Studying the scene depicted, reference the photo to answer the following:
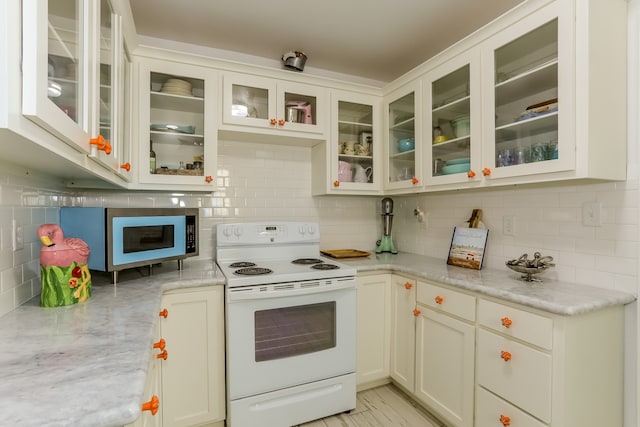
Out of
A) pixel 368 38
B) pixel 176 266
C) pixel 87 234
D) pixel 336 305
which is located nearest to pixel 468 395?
pixel 336 305

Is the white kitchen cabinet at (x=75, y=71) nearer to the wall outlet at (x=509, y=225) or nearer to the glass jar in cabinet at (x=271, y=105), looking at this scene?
the glass jar in cabinet at (x=271, y=105)

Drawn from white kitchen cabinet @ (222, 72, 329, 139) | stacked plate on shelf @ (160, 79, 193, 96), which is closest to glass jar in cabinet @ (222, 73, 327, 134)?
white kitchen cabinet @ (222, 72, 329, 139)

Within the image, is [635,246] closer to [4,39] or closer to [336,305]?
[336,305]

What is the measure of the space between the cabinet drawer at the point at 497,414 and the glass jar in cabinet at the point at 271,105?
192 centimetres

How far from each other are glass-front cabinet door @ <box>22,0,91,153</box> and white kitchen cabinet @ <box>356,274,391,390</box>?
5.69 ft

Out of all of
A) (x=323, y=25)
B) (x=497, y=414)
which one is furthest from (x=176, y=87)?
(x=497, y=414)

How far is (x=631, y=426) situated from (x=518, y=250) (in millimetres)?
911

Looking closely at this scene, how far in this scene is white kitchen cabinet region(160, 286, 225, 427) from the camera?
169cm

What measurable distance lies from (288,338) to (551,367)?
1.26 meters

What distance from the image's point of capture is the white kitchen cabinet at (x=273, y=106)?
7.20ft

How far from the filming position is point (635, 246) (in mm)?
1462

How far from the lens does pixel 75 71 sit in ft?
3.22

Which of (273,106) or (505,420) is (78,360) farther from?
(273,106)

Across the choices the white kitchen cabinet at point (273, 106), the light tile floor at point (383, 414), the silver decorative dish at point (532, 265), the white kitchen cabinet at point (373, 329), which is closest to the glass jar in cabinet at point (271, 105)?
the white kitchen cabinet at point (273, 106)
